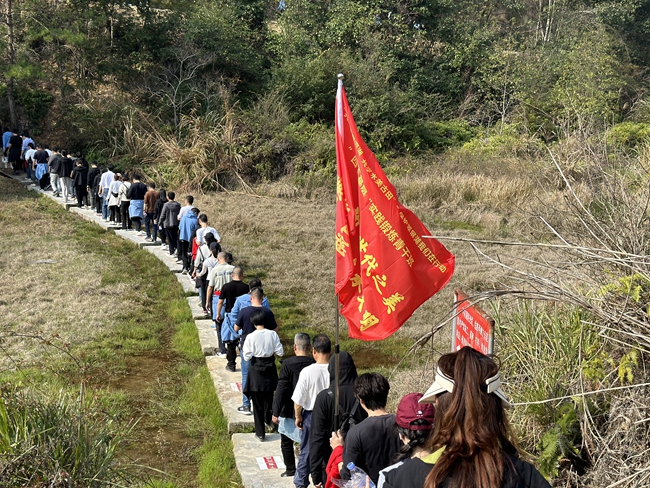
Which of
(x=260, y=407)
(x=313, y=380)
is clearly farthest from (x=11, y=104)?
(x=313, y=380)

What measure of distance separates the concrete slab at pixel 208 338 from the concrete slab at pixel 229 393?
18 centimetres

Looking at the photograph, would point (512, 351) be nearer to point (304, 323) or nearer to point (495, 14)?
point (304, 323)

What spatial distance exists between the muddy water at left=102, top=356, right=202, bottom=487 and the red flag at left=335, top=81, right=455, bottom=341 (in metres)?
2.35

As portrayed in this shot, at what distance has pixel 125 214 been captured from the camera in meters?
17.5

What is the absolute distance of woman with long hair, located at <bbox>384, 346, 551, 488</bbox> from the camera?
8.96 feet

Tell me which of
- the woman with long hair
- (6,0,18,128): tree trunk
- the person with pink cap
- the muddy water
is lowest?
the muddy water

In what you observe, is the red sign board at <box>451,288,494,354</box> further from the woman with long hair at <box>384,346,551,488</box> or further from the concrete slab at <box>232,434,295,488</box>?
the concrete slab at <box>232,434,295,488</box>

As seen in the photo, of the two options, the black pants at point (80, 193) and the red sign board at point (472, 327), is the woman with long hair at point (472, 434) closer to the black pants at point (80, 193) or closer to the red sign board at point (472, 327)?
the red sign board at point (472, 327)

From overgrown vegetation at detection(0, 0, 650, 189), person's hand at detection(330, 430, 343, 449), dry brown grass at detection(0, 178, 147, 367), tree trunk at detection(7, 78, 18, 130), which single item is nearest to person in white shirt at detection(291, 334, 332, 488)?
person's hand at detection(330, 430, 343, 449)

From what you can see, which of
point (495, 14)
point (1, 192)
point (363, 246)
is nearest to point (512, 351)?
point (363, 246)

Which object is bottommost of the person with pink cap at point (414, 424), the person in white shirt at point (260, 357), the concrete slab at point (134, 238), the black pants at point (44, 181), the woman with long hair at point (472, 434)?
the concrete slab at point (134, 238)

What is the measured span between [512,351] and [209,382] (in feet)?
13.2

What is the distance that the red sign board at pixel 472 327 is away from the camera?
4.88 meters

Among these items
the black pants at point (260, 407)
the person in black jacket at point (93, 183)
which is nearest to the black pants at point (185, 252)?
the person in black jacket at point (93, 183)
